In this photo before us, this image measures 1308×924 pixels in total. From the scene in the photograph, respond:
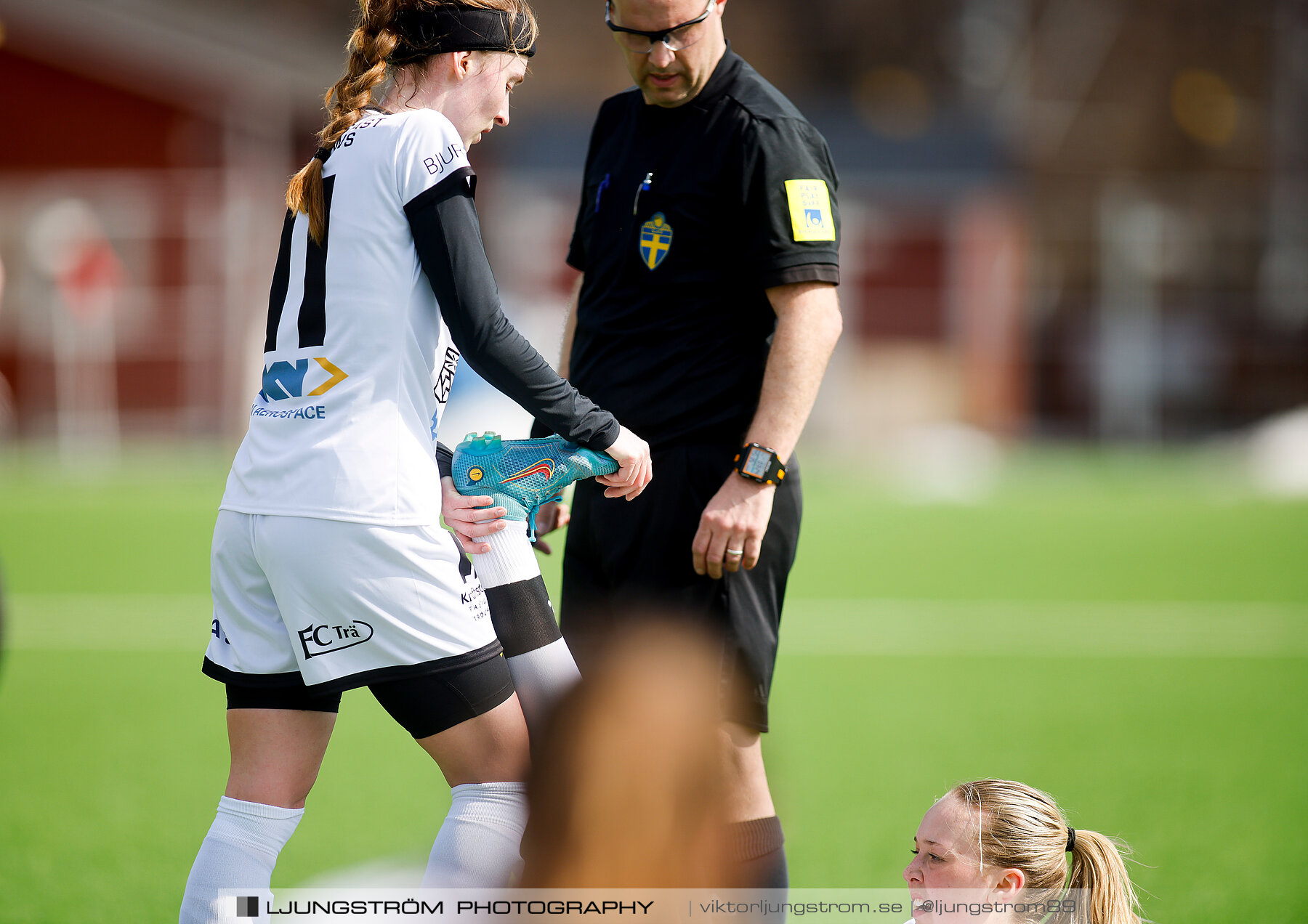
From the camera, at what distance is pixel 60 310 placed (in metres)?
20.1

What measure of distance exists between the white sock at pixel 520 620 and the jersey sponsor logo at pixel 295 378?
0.49 meters

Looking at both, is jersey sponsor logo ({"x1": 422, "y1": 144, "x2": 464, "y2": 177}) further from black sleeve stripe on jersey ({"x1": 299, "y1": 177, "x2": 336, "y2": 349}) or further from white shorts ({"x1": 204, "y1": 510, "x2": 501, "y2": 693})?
white shorts ({"x1": 204, "y1": 510, "x2": 501, "y2": 693})

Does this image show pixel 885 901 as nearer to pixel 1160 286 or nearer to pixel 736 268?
pixel 736 268

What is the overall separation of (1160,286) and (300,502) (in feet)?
86.0

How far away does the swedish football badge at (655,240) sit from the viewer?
2.83m

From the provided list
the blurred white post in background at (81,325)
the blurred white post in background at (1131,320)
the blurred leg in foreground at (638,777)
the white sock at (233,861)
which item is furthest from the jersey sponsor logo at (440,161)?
the blurred white post in background at (1131,320)

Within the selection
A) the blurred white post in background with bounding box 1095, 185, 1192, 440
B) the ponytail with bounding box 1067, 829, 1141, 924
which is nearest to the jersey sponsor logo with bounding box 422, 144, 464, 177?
the ponytail with bounding box 1067, 829, 1141, 924

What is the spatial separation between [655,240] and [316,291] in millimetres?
902

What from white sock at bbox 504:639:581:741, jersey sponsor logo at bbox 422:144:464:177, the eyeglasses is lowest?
white sock at bbox 504:639:581:741

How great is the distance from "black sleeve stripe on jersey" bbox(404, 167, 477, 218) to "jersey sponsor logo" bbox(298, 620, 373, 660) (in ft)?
2.39

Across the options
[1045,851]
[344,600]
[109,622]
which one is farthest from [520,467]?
[109,622]

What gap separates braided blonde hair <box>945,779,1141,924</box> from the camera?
2279 mm

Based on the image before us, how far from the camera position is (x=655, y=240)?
112 inches

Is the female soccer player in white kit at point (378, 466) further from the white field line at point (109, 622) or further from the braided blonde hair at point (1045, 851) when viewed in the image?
the white field line at point (109, 622)
